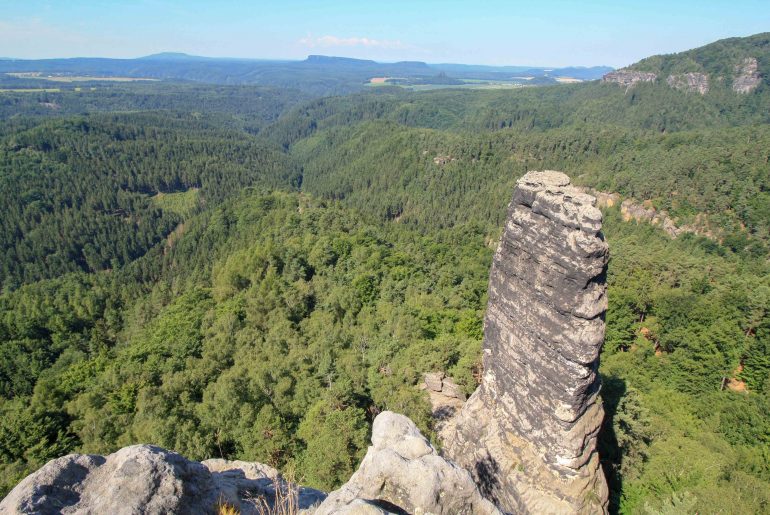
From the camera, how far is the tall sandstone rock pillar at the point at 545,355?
17219 mm

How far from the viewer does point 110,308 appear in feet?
252

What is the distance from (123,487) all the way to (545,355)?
53.3ft

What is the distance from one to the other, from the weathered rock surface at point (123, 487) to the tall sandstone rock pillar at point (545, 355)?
44.5 ft

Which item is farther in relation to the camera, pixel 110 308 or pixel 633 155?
pixel 633 155

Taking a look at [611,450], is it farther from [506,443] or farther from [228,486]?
[228,486]

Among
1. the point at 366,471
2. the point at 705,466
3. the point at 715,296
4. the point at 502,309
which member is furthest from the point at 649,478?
the point at 715,296

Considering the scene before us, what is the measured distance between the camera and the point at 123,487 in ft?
28.8

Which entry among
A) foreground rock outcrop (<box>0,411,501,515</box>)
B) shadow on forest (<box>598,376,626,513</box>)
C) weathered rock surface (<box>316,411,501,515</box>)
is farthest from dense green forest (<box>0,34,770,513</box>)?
weathered rock surface (<box>316,411,501,515</box>)

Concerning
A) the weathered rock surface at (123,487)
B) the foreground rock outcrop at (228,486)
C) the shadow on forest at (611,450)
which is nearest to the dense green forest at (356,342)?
the shadow on forest at (611,450)

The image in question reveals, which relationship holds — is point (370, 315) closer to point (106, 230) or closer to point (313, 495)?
point (313, 495)

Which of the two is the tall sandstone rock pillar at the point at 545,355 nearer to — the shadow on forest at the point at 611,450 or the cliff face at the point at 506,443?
the cliff face at the point at 506,443

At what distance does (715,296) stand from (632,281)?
927cm

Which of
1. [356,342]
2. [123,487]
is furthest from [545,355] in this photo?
[356,342]

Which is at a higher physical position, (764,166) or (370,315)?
(764,166)
